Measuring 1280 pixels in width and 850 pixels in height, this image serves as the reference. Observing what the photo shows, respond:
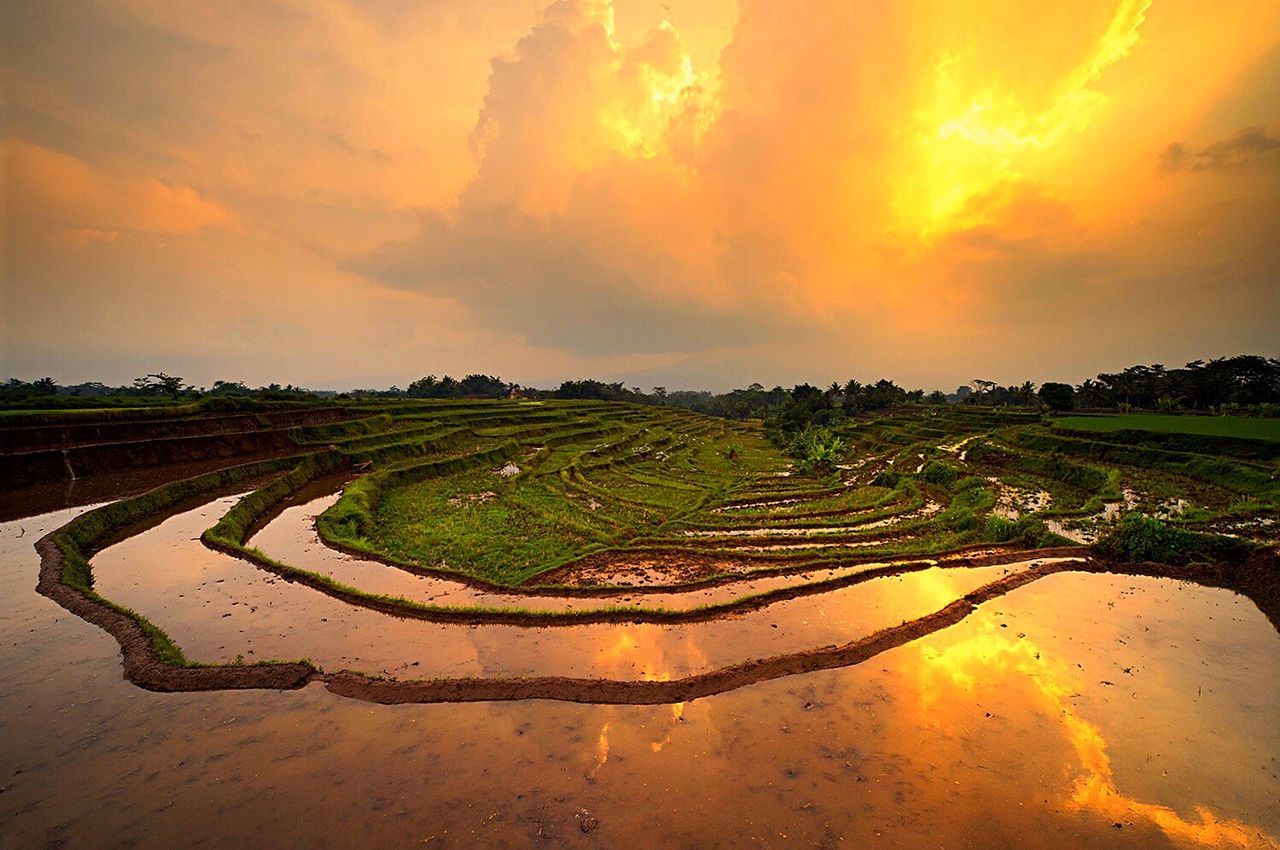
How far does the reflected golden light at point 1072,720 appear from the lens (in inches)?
264

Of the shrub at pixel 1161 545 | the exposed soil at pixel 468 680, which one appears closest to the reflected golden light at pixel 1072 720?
the exposed soil at pixel 468 680

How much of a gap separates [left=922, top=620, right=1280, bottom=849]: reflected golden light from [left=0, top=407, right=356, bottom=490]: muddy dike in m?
37.1

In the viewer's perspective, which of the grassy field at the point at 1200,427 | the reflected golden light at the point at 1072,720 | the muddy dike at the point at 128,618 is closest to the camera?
the reflected golden light at the point at 1072,720

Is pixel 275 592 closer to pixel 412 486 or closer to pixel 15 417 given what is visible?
pixel 412 486

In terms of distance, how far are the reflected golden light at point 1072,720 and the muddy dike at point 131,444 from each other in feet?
122

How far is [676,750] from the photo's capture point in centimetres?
821

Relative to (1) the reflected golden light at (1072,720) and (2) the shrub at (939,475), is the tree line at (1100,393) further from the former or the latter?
(1) the reflected golden light at (1072,720)

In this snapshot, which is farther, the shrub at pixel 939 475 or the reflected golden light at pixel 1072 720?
the shrub at pixel 939 475

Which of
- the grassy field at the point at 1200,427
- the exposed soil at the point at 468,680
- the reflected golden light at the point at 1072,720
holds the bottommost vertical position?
the reflected golden light at the point at 1072,720

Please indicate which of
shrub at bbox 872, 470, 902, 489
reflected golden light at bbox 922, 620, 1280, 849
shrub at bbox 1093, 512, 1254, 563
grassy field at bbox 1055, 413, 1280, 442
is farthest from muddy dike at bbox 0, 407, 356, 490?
grassy field at bbox 1055, 413, 1280, 442

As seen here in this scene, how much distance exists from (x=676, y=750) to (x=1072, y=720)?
7.30m

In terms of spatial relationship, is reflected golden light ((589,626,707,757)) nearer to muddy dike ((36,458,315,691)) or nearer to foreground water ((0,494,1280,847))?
foreground water ((0,494,1280,847))

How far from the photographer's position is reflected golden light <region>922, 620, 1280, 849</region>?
671 centimetres

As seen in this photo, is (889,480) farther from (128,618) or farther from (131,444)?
(131,444)
